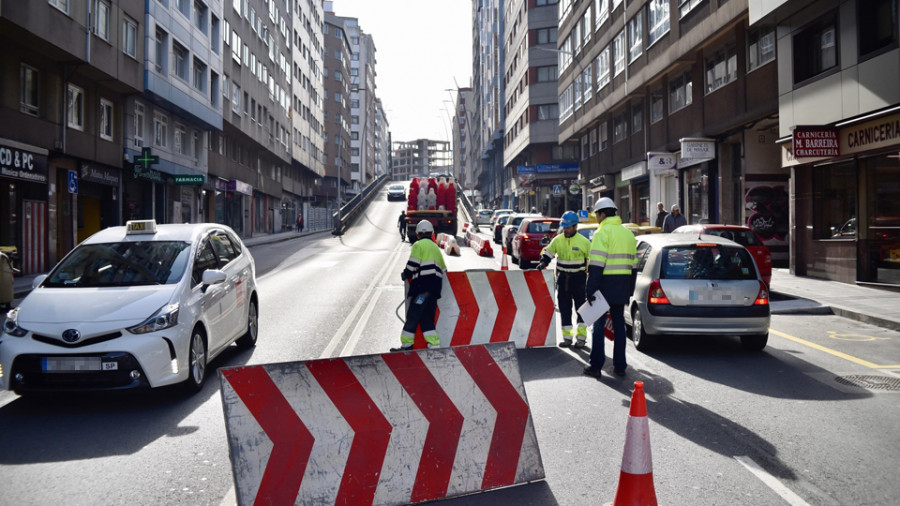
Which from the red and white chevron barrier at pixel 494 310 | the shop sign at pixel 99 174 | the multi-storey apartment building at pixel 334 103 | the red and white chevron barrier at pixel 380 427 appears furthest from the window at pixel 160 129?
the multi-storey apartment building at pixel 334 103

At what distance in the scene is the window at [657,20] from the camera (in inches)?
1027

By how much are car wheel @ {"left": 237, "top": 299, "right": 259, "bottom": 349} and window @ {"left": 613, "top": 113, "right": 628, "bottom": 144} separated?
27575 mm

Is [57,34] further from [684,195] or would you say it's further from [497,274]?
[684,195]

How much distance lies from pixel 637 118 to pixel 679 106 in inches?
222

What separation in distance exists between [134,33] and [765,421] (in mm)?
26603

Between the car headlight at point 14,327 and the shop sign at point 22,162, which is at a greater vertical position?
the shop sign at point 22,162

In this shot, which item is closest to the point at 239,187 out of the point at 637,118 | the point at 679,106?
the point at 637,118

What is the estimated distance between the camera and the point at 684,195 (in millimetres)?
26594

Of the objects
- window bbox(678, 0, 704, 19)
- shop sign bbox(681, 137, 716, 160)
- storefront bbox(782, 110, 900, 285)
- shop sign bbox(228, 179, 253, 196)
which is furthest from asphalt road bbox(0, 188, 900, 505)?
shop sign bbox(228, 179, 253, 196)

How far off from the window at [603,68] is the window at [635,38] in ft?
12.8

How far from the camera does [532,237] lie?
2216cm

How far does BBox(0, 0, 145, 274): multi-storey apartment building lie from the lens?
19.3 m

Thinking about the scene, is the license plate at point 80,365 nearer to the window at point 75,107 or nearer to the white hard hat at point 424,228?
the white hard hat at point 424,228

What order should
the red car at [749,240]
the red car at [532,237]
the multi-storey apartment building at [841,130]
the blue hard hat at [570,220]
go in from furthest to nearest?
the red car at [532,237], the multi-storey apartment building at [841,130], the red car at [749,240], the blue hard hat at [570,220]
